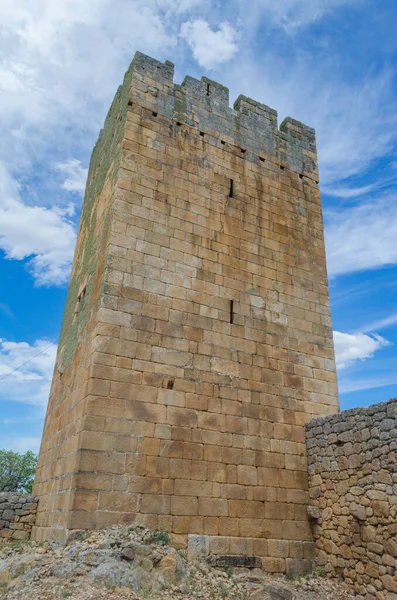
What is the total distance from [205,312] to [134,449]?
2.44 metres

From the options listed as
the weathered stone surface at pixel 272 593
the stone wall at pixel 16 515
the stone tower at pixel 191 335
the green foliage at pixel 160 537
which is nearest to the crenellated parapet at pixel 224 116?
the stone tower at pixel 191 335

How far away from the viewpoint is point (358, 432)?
22.9 ft

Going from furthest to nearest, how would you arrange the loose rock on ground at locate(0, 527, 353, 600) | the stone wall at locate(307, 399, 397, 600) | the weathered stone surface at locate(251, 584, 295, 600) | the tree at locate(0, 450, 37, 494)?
the tree at locate(0, 450, 37, 494)
the stone wall at locate(307, 399, 397, 600)
the weathered stone surface at locate(251, 584, 295, 600)
the loose rock on ground at locate(0, 527, 353, 600)

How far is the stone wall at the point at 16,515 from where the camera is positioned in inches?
301

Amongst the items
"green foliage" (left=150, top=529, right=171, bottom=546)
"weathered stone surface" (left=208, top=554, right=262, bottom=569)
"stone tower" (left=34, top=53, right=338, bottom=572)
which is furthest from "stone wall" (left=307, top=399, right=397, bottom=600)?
"green foliage" (left=150, top=529, right=171, bottom=546)

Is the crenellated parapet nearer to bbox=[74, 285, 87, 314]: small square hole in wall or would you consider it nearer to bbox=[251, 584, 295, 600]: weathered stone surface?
bbox=[74, 285, 87, 314]: small square hole in wall

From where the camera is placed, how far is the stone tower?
641 cm

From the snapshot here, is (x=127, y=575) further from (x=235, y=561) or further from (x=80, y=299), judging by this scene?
(x=80, y=299)

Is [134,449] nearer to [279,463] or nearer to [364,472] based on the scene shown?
[279,463]

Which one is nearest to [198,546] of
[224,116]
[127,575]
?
[127,575]

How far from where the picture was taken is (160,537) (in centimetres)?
606

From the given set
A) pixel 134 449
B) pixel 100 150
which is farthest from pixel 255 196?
pixel 134 449

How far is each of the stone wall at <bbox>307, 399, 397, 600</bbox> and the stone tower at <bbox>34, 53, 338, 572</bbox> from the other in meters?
0.33

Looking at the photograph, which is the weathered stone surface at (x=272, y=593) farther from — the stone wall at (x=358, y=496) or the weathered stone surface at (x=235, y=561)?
the stone wall at (x=358, y=496)
